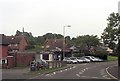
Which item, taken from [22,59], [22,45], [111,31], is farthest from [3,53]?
[22,45]

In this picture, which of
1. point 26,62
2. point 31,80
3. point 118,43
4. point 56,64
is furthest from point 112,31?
point 31,80

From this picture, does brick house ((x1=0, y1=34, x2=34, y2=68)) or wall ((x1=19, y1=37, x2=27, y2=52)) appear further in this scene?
wall ((x1=19, y1=37, x2=27, y2=52))

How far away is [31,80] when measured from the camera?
30891 mm

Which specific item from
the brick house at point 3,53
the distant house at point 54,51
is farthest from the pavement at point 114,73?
the distant house at point 54,51

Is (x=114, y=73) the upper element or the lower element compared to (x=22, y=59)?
lower

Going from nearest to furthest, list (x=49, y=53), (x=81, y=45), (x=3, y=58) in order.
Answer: (x=3, y=58) < (x=49, y=53) < (x=81, y=45)

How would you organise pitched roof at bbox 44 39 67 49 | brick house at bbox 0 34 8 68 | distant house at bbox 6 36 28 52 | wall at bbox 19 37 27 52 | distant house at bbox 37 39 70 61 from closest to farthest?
brick house at bbox 0 34 8 68, distant house at bbox 37 39 70 61, distant house at bbox 6 36 28 52, wall at bbox 19 37 27 52, pitched roof at bbox 44 39 67 49

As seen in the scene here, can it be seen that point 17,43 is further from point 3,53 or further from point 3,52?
point 3,53

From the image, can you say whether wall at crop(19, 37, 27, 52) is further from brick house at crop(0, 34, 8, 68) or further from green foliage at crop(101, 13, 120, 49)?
green foliage at crop(101, 13, 120, 49)

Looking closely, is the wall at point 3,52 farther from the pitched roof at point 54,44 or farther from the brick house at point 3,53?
the pitched roof at point 54,44

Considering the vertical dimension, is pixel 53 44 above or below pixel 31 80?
above

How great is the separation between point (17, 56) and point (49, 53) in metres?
22.9

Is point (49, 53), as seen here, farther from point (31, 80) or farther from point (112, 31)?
point (31, 80)

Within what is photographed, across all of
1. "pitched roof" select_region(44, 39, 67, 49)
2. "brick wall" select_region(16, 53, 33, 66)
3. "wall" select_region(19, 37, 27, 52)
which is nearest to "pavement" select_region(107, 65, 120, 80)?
"brick wall" select_region(16, 53, 33, 66)
